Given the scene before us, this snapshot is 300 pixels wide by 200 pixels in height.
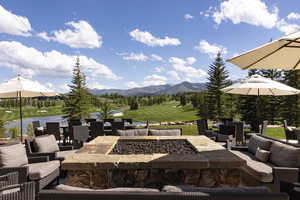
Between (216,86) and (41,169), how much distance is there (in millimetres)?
21699

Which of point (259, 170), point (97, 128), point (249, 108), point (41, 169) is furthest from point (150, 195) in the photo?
point (249, 108)

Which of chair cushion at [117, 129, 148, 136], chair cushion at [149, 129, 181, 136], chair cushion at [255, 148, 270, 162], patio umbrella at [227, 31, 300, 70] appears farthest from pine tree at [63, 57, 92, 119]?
patio umbrella at [227, 31, 300, 70]

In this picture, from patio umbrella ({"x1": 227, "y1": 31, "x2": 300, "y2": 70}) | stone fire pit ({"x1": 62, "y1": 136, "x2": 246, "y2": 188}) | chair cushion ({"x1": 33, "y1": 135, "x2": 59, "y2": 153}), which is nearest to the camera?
stone fire pit ({"x1": 62, "y1": 136, "x2": 246, "y2": 188})

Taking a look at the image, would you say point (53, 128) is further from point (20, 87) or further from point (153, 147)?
point (153, 147)

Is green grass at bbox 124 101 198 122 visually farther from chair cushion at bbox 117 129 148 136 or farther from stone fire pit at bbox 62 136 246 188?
stone fire pit at bbox 62 136 246 188

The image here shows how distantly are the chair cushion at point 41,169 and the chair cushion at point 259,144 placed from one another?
448 centimetres

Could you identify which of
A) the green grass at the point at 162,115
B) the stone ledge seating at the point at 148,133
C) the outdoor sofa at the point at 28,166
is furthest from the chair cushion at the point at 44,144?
the green grass at the point at 162,115

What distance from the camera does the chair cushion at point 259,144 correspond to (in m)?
4.23

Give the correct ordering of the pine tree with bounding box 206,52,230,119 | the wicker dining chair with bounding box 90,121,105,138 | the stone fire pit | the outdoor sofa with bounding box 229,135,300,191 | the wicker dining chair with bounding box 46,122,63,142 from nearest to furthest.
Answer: the stone fire pit → the outdoor sofa with bounding box 229,135,300,191 → the wicker dining chair with bounding box 90,121,105,138 → the wicker dining chair with bounding box 46,122,63,142 → the pine tree with bounding box 206,52,230,119

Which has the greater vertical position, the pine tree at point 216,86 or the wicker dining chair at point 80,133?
the pine tree at point 216,86

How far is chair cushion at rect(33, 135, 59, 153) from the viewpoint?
14.9 ft

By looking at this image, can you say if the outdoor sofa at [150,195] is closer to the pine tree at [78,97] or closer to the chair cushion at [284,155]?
the chair cushion at [284,155]

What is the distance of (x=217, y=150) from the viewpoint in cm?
347

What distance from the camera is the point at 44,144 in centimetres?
466
